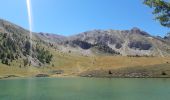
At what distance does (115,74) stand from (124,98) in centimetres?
12982

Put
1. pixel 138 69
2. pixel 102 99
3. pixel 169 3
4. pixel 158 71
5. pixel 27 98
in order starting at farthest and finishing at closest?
pixel 138 69 < pixel 158 71 < pixel 27 98 < pixel 102 99 < pixel 169 3

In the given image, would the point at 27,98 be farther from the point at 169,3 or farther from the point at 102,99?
the point at 169,3

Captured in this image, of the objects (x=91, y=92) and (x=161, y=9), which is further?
(x=91, y=92)

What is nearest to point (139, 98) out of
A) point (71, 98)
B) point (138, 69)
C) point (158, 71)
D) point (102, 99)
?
point (102, 99)

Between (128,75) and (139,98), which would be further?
(128,75)

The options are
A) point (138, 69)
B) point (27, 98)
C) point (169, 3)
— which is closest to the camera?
point (169, 3)

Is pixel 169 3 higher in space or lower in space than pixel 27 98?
higher

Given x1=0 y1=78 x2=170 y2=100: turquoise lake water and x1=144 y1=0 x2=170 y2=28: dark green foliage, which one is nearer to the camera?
x1=144 y1=0 x2=170 y2=28: dark green foliage

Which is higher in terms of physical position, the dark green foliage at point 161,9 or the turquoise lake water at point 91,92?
the dark green foliage at point 161,9

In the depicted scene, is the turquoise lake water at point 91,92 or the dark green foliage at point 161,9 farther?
the turquoise lake water at point 91,92

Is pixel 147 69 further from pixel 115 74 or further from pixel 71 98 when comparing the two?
pixel 71 98

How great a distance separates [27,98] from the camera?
6744 centimetres

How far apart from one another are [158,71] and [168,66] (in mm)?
7874

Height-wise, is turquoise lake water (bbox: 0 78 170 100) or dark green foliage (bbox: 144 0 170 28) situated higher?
dark green foliage (bbox: 144 0 170 28)
